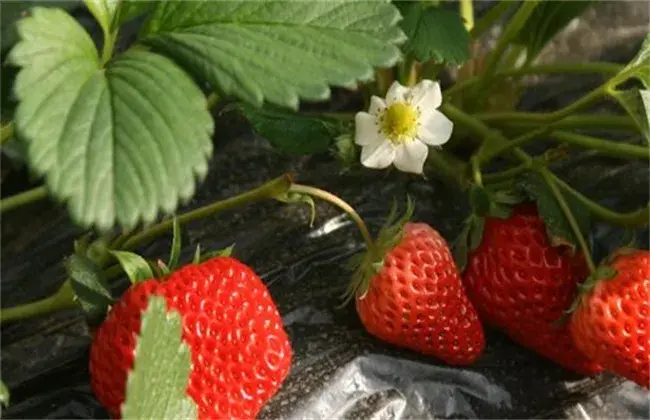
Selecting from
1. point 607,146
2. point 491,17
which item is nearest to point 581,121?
point 607,146

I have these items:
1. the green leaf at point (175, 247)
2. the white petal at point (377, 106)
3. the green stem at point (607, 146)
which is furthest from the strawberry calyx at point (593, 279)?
the green leaf at point (175, 247)

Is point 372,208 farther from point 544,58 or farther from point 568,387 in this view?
point 544,58

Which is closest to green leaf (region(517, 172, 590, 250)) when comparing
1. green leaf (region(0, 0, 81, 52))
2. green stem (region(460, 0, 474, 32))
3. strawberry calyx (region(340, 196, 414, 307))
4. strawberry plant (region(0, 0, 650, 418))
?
strawberry plant (region(0, 0, 650, 418))

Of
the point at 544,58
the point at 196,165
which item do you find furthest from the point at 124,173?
the point at 544,58

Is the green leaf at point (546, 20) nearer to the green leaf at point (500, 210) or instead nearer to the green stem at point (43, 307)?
the green leaf at point (500, 210)

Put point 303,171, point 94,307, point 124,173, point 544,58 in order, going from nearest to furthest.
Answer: point 124,173, point 94,307, point 303,171, point 544,58

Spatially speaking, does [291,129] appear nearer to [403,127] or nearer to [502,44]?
[403,127]

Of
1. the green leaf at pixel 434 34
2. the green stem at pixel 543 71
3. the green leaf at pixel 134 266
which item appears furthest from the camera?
the green stem at pixel 543 71
